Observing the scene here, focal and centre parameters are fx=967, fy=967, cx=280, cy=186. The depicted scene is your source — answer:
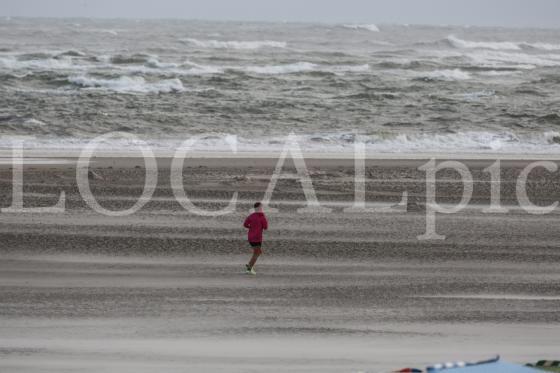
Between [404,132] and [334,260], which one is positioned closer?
[334,260]

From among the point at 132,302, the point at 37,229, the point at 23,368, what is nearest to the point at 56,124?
→ the point at 37,229

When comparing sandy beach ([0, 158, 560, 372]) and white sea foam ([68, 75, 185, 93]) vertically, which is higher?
white sea foam ([68, 75, 185, 93])

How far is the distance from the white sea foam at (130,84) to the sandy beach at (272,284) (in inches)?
853

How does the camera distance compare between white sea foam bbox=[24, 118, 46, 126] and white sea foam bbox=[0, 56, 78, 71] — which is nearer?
white sea foam bbox=[24, 118, 46, 126]

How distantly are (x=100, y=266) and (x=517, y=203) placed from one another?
321 inches

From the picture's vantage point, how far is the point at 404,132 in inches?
1110

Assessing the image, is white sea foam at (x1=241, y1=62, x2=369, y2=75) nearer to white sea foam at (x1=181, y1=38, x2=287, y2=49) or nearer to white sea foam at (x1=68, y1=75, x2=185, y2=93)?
white sea foam at (x1=68, y1=75, x2=185, y2=93)

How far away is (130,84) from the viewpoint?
41875 mm

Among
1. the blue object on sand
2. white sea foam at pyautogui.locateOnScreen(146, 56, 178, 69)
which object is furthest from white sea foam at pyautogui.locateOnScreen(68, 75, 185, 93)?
the blue object on sand

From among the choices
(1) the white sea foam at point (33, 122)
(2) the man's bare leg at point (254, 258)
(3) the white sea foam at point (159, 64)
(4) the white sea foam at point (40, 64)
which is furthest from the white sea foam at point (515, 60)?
(2) the man's bare leg at point (254, 258)

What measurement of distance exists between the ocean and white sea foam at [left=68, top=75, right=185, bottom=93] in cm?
9

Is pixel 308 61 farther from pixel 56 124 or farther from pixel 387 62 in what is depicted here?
pixel 56 124

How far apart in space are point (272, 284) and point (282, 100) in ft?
80.9

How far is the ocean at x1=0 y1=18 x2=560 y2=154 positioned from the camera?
26.8m
